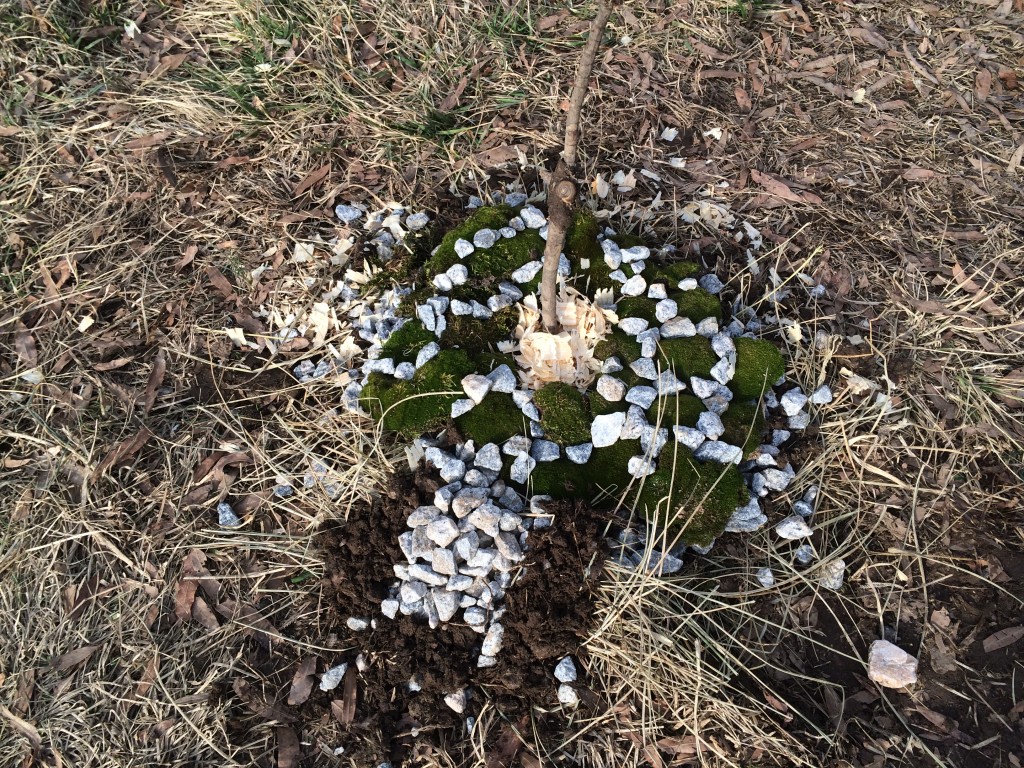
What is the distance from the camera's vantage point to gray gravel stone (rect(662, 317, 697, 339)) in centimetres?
230

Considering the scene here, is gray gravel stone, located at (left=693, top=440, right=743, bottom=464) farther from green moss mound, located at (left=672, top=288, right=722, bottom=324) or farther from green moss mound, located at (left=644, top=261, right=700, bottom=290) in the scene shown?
green moss mound, located at (left=644, top=261, right=700, bottom=290)

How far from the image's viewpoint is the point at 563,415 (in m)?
2.13

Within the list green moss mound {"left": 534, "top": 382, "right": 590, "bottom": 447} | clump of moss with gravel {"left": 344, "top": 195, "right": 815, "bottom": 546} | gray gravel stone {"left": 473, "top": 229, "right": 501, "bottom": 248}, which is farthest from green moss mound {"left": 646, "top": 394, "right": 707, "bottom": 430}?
gray gravel stone {"left": 473, "top": 229, "right": 501, "bottom": 248}

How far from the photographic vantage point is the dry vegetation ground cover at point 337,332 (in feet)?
6.40

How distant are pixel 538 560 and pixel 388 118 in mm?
2209

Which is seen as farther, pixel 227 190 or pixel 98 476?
pixel 227 190

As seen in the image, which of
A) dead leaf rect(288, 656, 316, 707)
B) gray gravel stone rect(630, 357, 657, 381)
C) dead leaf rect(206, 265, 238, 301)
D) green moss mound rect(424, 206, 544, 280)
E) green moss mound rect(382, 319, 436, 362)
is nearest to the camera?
dead leaf rect(288, 656, 316, 707)

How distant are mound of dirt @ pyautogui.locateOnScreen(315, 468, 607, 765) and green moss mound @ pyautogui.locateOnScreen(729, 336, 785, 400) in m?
0.72

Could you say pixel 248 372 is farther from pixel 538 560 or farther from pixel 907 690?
pixel 907 690

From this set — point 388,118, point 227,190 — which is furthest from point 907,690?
point 227,190

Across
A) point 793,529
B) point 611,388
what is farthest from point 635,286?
point 793,529

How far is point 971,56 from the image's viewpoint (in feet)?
10.6

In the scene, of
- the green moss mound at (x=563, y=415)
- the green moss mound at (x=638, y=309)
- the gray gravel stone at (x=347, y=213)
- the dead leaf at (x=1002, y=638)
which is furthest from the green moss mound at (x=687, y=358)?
the gray gravel stone at (x=347, y=213)

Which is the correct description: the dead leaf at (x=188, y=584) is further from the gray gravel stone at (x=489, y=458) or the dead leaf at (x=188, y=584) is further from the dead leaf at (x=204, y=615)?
the gray gravel stone at (x=489, y=458)
